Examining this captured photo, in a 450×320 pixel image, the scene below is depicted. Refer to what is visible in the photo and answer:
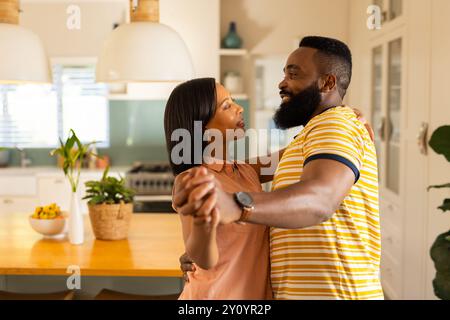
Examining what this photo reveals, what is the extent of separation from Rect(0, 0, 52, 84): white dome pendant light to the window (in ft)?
11.6

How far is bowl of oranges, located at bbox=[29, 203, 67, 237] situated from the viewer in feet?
9.55

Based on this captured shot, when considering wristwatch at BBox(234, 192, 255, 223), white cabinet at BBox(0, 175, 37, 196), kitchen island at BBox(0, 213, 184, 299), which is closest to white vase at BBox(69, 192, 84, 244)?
kitchen island at BBox(0, 213, 184, 299)

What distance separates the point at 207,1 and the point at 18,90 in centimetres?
222

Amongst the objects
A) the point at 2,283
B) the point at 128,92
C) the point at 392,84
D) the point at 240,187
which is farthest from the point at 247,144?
the point at 240,187

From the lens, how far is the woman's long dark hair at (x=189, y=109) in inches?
54.5

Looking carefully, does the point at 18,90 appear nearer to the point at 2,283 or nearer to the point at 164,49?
the point at 2,283

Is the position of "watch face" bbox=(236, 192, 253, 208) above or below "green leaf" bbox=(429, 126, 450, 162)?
below

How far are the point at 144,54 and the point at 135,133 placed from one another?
3739 mm

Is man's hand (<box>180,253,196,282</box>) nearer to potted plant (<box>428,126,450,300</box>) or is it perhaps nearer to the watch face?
the watch face

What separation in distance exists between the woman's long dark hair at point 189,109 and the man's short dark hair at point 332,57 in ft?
0.85

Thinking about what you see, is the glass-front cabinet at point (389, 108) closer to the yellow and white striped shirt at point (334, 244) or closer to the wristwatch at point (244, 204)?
the yellow and white striped shirt at point (334, 244)

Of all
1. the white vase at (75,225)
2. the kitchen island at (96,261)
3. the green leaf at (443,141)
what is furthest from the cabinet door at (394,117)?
the white vase at (75,225)

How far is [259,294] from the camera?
1.30 m

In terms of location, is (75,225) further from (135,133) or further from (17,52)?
(135,133)
